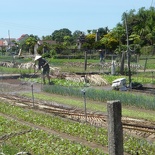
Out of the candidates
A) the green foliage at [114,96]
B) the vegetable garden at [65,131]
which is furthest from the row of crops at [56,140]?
the green foliage at [114,96]

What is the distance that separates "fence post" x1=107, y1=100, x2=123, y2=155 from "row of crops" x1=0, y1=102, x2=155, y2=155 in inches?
110

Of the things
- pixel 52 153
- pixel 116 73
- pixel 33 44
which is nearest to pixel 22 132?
pixel 52 153

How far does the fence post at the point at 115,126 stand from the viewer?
4.38 metres

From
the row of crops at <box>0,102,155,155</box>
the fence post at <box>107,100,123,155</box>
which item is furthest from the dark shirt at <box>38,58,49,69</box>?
the fence post at <box>107,100,123,155</box>

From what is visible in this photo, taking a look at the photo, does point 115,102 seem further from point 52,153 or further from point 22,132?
point 22,132

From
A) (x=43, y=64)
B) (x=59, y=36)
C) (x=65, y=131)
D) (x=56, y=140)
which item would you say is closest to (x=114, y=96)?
(x=65, y=131)

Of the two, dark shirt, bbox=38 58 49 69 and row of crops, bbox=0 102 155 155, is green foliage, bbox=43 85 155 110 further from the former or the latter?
row of crops, bbox=0 102 155 155

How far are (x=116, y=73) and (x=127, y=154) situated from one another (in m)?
16.5

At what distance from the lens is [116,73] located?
2380cm

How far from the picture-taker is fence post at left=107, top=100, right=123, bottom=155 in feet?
14.4

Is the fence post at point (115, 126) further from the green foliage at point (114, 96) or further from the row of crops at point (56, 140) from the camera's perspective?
the green foliage at point (114, 96)

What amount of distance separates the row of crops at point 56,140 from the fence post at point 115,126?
2.79 meters

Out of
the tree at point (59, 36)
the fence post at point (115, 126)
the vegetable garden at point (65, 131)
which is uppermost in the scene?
the tree at point (59, 36)

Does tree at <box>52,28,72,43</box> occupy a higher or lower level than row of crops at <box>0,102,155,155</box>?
higher
